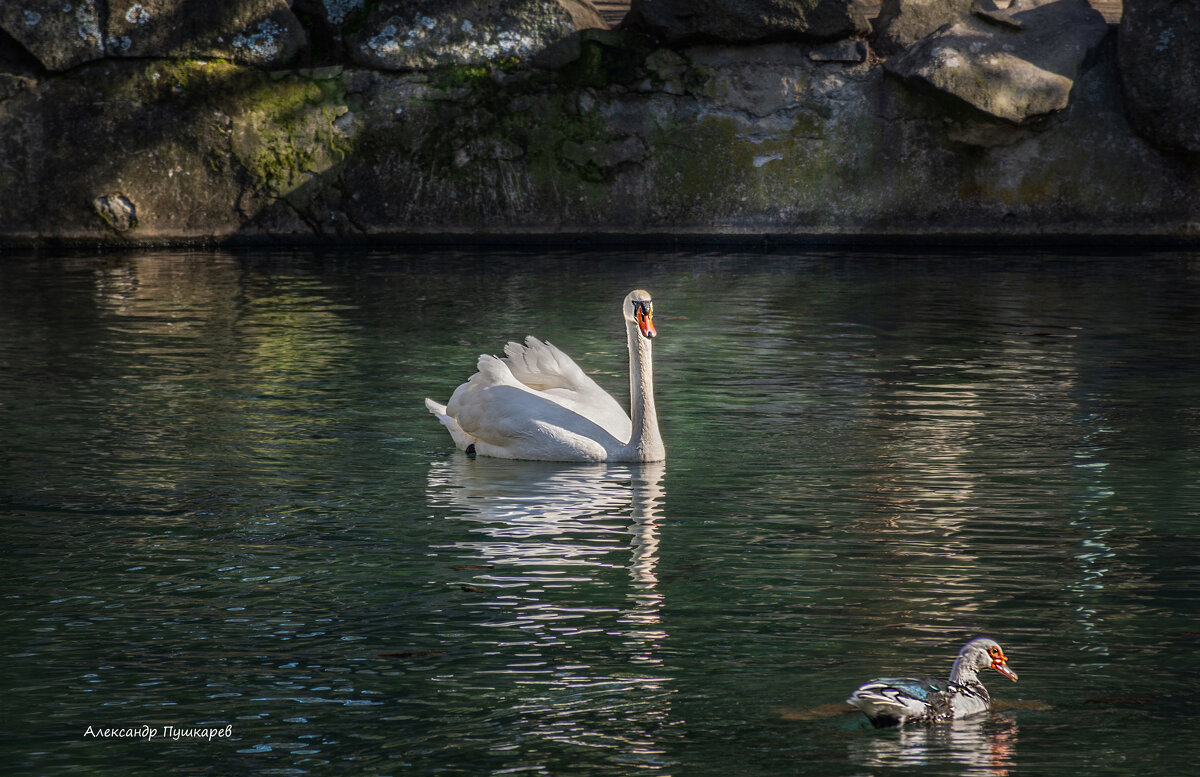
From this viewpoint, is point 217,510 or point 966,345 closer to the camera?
point 217,510

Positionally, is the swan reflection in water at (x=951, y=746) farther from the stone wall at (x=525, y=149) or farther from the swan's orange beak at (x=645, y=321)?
the stone wall at (x=525, y=149)

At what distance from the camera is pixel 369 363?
436 inches

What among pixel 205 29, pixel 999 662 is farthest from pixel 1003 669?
pixel 205 29

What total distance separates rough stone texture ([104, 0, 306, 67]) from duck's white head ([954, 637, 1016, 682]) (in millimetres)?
15124

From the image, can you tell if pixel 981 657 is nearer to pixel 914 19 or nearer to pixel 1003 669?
pixel 1003 669

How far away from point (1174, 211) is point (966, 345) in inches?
290

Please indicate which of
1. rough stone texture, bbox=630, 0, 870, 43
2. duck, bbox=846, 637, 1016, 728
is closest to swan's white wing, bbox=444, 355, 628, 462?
duck, bbox=846, 637, 1016, 728

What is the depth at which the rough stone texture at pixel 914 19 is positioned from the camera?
18375 millimetres

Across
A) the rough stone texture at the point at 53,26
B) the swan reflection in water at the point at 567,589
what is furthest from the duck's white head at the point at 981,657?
the rough stone texture at the point at 53,26

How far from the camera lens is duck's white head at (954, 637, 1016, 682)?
4688 millimetres

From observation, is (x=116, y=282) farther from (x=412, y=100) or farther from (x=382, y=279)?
(x=412, y=100)

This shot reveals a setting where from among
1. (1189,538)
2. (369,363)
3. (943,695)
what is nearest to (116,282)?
(369,363)

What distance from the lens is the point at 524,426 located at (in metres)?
8.44

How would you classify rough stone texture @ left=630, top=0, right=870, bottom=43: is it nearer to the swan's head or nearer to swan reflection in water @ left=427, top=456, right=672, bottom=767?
the swan's head
